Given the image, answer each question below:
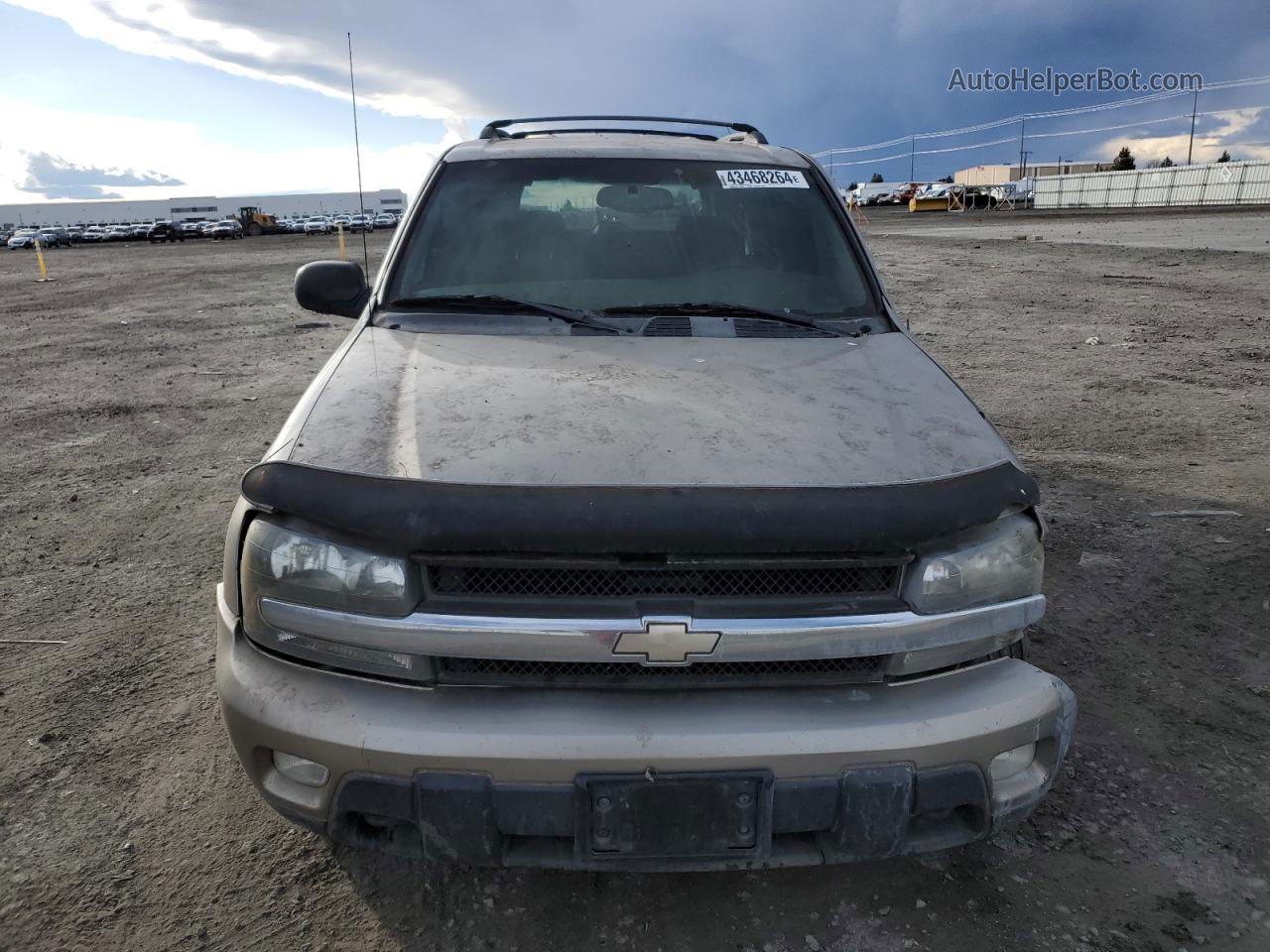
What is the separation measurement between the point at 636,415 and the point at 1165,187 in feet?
192

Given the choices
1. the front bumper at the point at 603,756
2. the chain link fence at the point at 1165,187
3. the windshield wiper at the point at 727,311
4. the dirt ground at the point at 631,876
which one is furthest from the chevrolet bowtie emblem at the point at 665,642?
the chain link fence at the point at 1165,187

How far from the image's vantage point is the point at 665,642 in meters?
1.84

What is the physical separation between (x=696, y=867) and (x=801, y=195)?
8.42 feet

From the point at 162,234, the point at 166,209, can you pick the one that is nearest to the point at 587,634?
the point at 162,234

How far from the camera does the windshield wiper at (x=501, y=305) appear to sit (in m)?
2.91

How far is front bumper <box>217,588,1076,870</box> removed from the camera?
5.90 feet

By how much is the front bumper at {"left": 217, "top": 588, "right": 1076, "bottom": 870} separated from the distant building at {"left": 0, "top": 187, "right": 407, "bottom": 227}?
10235cm

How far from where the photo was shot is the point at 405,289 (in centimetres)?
306

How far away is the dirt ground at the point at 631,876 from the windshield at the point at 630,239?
175cm

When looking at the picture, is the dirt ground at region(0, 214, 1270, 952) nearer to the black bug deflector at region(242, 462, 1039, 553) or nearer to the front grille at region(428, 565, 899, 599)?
the front grille at region(428, 565, 899, 599)

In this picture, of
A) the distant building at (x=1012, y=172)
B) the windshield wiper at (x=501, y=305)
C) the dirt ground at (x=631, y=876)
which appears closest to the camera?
the dirt ground at (x=631, y=876)

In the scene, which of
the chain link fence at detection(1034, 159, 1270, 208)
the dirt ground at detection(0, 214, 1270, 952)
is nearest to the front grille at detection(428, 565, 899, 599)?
the dirt ground at detection(0, 214, 1270, 952)

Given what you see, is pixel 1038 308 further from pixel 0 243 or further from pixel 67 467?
pixel 0 243

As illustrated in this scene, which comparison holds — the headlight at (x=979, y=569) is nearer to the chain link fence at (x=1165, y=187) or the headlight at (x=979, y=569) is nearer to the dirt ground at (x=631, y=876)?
the dirt ground at (x=631, y=876)
